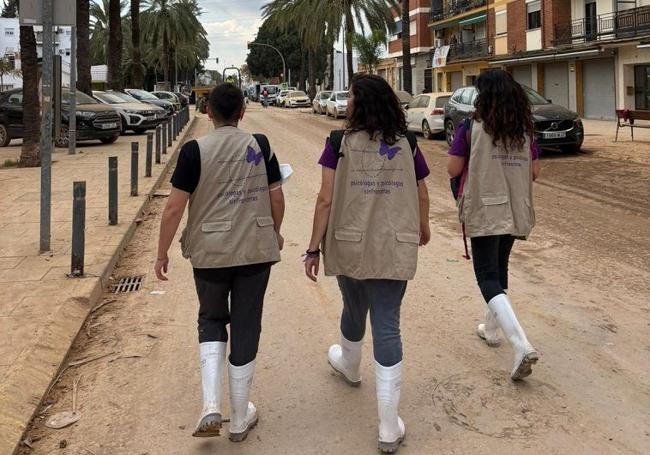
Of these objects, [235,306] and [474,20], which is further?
[474,20]

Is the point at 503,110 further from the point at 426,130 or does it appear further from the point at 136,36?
the point at 136,36

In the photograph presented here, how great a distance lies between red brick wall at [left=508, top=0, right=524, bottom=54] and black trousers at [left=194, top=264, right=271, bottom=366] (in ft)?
116

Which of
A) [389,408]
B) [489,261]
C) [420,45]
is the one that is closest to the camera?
[389,408]

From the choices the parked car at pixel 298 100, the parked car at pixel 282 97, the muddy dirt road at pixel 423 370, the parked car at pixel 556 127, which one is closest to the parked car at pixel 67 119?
the parked car at pixel 556 127

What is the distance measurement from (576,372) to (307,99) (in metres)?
51.8

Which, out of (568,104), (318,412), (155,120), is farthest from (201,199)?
(568,104)

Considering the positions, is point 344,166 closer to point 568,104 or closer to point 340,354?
point 340,354

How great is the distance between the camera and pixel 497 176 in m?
3.94

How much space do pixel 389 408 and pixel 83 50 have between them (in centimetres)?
2231

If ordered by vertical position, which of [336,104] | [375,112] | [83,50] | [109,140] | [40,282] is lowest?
[40,282]

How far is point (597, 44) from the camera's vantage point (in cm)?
2834

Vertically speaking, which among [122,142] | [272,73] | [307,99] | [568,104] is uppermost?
[272,73]

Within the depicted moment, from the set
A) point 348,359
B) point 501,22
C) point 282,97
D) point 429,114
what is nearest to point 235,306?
point 348,359

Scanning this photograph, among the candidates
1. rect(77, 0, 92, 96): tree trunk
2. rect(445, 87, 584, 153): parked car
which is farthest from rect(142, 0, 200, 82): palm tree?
rect(445, 87, 584, 153): parked car
